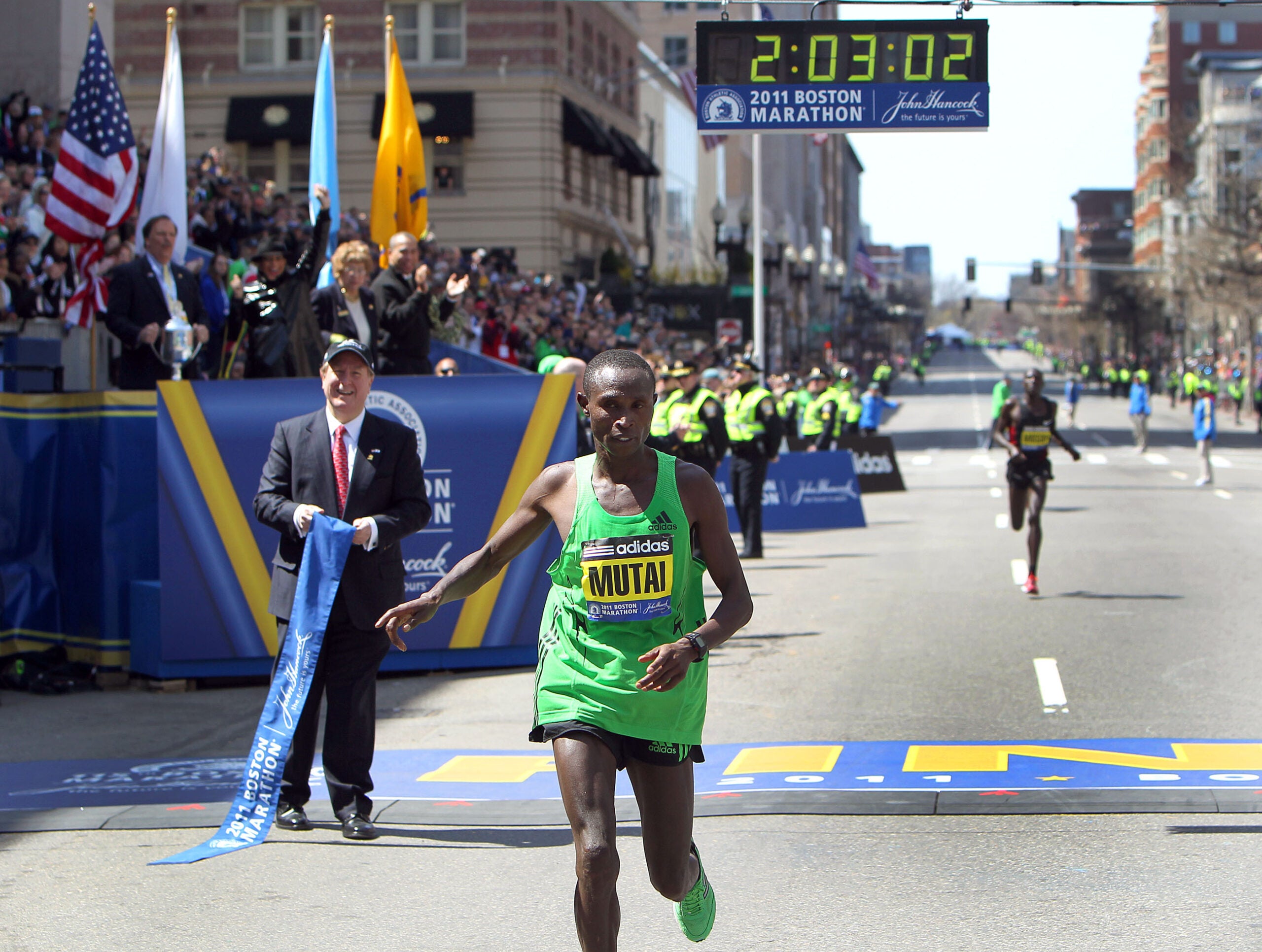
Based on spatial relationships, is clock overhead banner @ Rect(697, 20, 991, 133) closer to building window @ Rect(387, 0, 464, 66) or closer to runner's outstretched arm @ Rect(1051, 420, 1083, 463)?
runner's outstretched arm @ Rect(1051, 420, 1083, 463)

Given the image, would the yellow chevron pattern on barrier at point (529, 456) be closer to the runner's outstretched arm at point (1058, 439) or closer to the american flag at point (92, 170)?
the american flag at point (92, 170)

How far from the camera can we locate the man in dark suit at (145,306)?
10531 millimetres

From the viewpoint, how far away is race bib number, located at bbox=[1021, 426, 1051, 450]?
45.4 feet

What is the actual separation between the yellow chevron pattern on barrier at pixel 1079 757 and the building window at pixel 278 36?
129 feet

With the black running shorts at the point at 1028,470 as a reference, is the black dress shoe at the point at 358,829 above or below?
below

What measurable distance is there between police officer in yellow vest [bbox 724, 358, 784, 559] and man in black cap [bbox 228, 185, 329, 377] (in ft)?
20.5

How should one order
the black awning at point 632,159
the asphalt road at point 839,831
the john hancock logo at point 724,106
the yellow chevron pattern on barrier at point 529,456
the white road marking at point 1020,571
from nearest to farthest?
the asphalt road at point 839,831, the yellow chevron pattern on barrier at point 529,456, the john hancock logo at point 724,106, the white road marking at point 1020,571, the black awning at point 632,159

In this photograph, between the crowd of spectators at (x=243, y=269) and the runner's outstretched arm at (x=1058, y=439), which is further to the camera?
the runner's outstretched arm at (x=1058, y=439)

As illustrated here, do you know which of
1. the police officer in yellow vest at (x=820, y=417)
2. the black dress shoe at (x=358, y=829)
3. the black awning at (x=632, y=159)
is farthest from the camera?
the black awning at (x=632, y=159)

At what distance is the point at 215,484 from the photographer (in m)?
9.96

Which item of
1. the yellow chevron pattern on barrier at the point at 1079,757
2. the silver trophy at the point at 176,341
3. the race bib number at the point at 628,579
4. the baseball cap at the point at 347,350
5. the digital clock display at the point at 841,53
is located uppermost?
the digital clock display at the point at 841,53

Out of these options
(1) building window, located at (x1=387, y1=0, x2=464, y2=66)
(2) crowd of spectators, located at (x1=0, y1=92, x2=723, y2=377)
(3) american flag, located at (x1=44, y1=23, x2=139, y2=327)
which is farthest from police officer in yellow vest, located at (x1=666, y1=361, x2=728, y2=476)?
(1) building window, located at (x1=387, y1=0, x2=464, y2=66)

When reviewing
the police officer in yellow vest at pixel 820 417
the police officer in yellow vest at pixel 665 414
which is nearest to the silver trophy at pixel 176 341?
the police officer in yellow vest at pixel 665 414

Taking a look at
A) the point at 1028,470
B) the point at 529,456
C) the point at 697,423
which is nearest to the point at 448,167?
the point at 697,423
